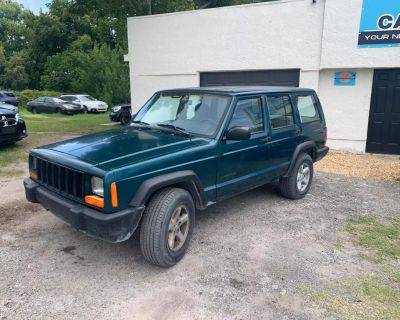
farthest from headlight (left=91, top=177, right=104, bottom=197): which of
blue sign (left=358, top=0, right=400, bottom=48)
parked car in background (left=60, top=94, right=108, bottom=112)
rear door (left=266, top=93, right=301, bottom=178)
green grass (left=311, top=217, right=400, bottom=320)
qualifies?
parked car in background (left=60, top=94, right=108, bottom=112)

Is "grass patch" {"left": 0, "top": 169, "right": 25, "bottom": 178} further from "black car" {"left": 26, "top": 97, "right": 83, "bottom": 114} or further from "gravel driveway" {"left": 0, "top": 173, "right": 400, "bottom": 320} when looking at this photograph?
"black car" {"left": 26, "top": 97, "right": 83, "bottom": 114}


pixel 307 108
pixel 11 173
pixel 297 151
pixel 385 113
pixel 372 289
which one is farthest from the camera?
pixel 385 113

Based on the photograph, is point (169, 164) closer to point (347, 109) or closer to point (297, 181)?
point (297, 181)

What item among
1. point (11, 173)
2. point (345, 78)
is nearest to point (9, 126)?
point (11, 173)

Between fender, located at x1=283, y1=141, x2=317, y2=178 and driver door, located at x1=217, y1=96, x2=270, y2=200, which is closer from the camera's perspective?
driver door, located at x1=217, y1=96, x2=270, y2=200

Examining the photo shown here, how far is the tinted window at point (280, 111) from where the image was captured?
5.02 m

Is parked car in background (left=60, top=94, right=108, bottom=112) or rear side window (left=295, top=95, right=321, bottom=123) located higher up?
rear side window (left=295, top=95, right=321, bottom=123)

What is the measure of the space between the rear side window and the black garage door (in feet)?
13.5

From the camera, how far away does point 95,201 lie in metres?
3.22

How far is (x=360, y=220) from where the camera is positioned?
502cm

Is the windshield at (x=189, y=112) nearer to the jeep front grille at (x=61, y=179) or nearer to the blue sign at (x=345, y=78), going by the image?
the jeep front grille at (x=61, y=179)

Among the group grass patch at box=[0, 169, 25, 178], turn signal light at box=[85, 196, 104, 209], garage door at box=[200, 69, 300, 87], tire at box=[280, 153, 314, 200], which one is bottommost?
grass patch at box=[0, 169, 25, 178]

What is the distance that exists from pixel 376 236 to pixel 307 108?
94.0 inches

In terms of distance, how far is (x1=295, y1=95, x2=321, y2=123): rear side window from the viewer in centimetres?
571
